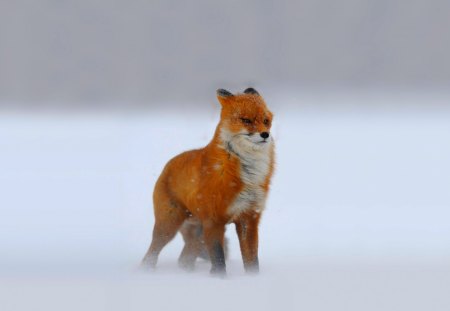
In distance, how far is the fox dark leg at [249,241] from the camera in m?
6.27

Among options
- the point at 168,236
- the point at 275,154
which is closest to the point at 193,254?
the point at 168,236

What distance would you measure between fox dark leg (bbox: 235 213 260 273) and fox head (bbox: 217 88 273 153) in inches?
25.3

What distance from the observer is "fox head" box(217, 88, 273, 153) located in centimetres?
602

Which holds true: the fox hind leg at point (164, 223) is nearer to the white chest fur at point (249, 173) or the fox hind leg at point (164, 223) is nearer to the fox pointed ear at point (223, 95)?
the white chest fur at point (249, 173)

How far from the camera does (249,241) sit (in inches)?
248

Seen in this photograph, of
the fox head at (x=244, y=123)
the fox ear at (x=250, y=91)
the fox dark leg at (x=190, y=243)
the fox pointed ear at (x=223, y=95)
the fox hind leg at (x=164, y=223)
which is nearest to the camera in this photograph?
the fox head at (x=244, y=123)

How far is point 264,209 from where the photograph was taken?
625cm

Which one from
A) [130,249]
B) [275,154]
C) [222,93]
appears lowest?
[130,249]

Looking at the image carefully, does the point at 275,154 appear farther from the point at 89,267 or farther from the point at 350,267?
the point at 89,267

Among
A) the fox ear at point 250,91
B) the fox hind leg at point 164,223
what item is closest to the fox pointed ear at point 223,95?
the fox ear at point 250,91

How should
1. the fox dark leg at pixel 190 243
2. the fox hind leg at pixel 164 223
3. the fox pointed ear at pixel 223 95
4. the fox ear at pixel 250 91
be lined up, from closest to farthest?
the fox pointed ear at pixel 223 95 < the fox ear at pixel 250 91 < the fox hind leg at pixel 164 223 < the fox dark leg at pixel 190 243

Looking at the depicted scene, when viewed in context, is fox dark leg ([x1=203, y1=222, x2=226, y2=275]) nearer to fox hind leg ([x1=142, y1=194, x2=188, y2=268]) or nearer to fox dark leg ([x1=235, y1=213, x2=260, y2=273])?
fox dark leg ([x1=235, y1=213, x2=260, y2=273])

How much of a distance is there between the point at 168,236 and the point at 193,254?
310 mm

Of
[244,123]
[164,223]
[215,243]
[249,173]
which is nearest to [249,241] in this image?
[215,243]
